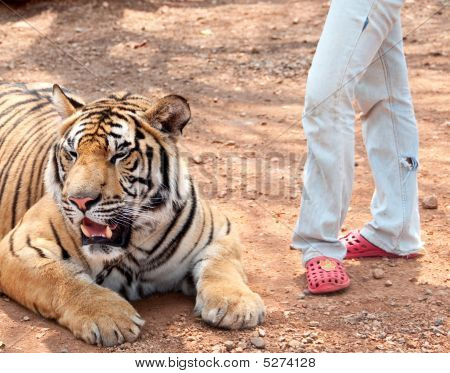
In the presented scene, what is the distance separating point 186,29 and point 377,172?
13.8 ft

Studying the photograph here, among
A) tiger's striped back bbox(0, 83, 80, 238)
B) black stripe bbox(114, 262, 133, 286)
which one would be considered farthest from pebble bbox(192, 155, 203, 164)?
black stripe bbox(114, 262, 133, 286)

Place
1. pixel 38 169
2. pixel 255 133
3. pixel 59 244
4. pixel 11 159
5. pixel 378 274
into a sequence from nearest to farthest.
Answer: pixel 59 244, pixel 378 274, pixel 38 169, pixel 11 159, pixel 255 133

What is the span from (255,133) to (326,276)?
2173 millimetres

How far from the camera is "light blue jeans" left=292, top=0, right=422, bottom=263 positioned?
3008mm

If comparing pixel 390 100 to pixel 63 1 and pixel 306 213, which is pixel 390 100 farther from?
pixel 63 1

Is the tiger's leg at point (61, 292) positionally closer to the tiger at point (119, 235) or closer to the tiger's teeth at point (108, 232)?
the tiger at point (119, 235)

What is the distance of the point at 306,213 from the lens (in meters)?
3.25

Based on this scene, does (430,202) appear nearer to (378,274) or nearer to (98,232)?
(378,274)

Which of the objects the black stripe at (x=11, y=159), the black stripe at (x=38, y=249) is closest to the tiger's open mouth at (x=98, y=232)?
the black stripe at (x=38, y=249)

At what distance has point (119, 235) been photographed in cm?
294

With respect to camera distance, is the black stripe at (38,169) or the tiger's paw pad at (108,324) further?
the black stripe at (38,169)

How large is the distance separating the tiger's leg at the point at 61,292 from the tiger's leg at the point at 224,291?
27 cm

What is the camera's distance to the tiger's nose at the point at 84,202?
2723mm

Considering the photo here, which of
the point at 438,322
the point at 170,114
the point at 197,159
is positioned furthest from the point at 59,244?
the point at 197,159
